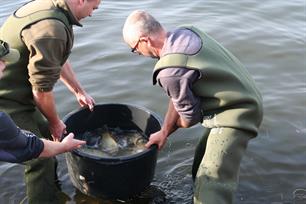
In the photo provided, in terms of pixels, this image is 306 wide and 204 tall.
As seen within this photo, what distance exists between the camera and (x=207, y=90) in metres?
4.00

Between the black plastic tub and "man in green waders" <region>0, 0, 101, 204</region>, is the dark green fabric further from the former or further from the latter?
the black plastic tub

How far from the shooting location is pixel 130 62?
802 cm

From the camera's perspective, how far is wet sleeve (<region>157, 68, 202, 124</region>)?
3.83m

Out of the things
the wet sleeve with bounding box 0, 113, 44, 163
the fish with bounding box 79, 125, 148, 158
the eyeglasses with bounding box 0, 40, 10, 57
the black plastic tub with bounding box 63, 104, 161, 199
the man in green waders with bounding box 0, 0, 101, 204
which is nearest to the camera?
the wet sleeve with bounding box 0, 113, 44, 163

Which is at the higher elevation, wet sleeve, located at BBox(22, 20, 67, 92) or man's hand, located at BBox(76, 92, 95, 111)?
wet sleeve, located at BBox(22, 20, 67, 92)

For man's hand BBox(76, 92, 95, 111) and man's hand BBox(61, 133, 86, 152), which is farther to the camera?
man's hand BBox(76, 92, 95, 111)

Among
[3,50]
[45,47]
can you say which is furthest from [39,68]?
[3,50]

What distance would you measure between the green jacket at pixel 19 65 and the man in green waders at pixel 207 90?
2.16 feet

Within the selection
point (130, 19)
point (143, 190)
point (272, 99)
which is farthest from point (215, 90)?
point (272, 99)

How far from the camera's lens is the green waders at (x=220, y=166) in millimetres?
4059

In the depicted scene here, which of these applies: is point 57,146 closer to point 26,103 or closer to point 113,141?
point 26,103

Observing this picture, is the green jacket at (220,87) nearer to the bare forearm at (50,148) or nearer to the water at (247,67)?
the bare forearm at (50,148)

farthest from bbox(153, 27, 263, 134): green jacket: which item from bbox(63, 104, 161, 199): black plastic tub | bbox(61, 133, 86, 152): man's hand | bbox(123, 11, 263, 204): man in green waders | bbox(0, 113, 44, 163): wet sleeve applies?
bbox(0, 113, 44, 163): wet sleeve

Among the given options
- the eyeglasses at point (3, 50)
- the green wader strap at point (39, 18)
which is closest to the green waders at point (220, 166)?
the green wader strap at point (39, 18)
